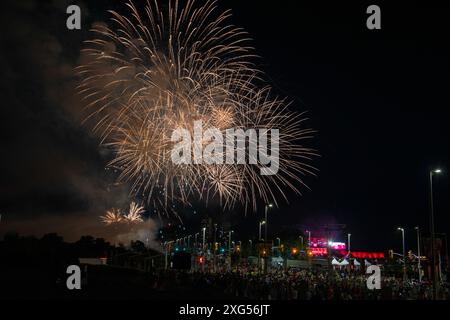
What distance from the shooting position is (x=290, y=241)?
149750 millimetres

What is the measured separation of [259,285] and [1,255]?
5648cm

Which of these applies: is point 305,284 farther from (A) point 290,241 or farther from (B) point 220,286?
(A) point 290,241
